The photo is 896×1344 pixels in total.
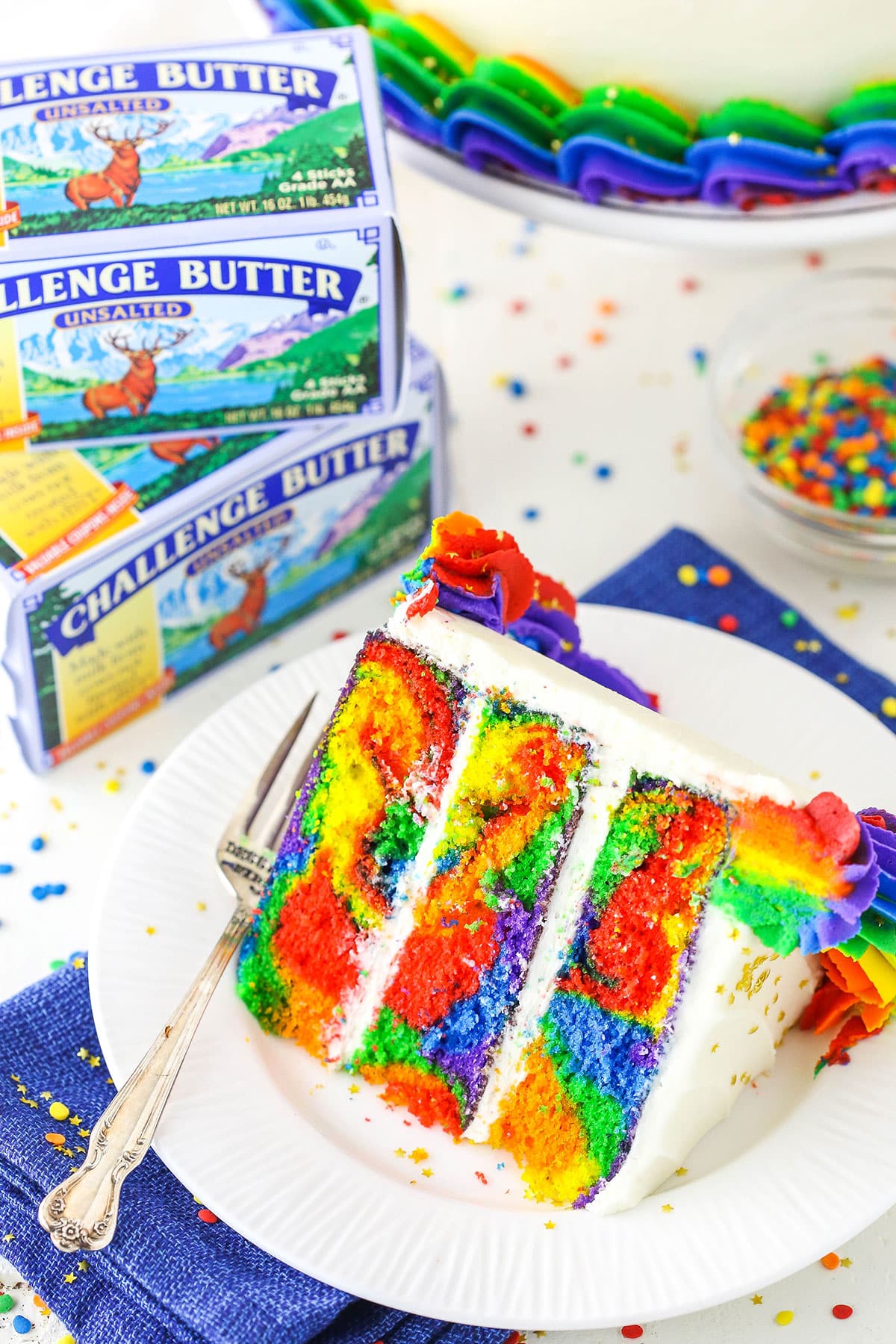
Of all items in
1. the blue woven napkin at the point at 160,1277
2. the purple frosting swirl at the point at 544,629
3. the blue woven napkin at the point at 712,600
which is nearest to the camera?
the blue woven napkin at the point at 160,1277

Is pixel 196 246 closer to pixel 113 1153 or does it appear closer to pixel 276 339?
pixel 276 339

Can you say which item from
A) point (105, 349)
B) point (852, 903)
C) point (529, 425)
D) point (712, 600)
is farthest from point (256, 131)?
point (852, 903)

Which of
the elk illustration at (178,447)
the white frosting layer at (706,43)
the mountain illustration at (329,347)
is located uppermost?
the white frosting layer at (706,43)

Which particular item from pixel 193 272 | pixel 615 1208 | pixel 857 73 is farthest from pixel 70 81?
pixel 615 1208

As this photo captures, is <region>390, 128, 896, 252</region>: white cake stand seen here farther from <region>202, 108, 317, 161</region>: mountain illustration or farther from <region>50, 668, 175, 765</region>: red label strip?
<region>50, 668, 175, 765</region>: red label strip

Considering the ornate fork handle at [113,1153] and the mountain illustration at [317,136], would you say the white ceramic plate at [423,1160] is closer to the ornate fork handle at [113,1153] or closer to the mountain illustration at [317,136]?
the ornate fork handle at [113,1153]

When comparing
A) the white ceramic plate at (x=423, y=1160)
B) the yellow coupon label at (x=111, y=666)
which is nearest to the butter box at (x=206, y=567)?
the yellow coupon label at (x=111, y=666)

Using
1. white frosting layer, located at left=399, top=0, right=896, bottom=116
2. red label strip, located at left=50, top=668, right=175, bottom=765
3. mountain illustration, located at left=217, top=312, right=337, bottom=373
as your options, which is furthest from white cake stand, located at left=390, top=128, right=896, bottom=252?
red label strip, located at left=50, top=668, right=175, bottom=765
